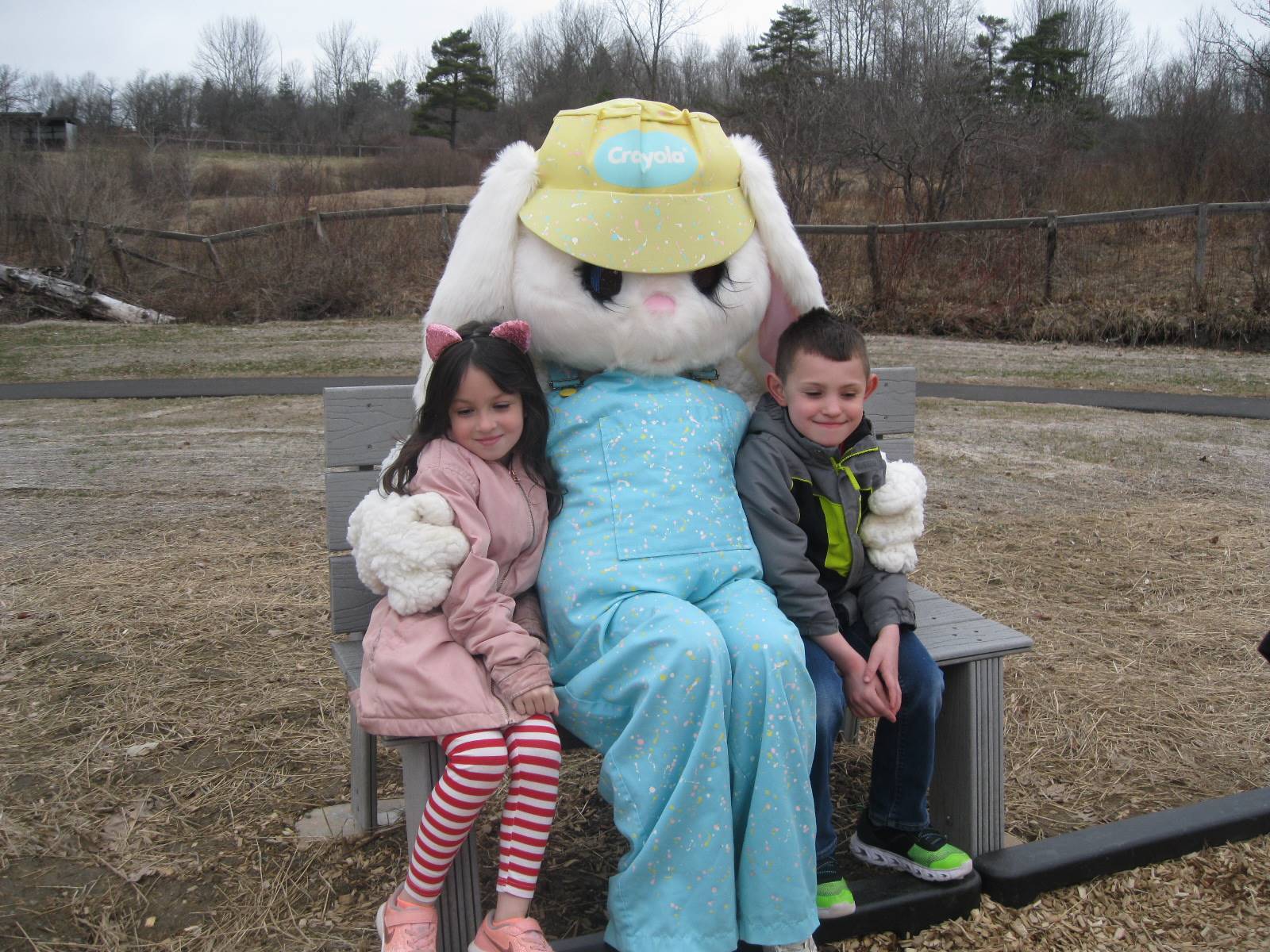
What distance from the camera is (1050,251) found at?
45.7 feet

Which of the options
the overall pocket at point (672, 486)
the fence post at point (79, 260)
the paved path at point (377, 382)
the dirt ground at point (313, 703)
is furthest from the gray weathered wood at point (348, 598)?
the fence post at point (79, 260)

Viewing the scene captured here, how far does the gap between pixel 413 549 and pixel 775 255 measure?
1100 mm

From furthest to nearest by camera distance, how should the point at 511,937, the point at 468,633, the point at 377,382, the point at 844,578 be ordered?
the point at 377,382
the point at 844,578
the point at 468,633
the point at 511,937

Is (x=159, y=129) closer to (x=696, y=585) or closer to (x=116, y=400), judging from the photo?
(x=116, y=400)

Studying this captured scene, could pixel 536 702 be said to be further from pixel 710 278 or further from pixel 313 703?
pixel 313 703

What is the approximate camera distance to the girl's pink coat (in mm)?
1957

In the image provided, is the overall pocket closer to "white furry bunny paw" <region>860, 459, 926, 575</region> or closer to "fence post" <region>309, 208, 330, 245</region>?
"white furry bunny paw" <region>860, 459, 926, 575</region>

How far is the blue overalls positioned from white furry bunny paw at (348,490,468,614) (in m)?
0.24

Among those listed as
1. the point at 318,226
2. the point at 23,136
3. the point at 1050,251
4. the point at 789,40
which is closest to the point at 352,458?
the point at 1050,251

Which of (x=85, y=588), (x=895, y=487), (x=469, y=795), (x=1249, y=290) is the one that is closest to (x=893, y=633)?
(x=895, y=487)

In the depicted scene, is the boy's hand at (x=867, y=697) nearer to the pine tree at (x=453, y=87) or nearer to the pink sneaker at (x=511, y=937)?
the pink sneaker at (x=511, y=937)

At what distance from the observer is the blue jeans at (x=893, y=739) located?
212 cm

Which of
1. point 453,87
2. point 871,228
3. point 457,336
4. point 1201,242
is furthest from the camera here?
point 453,87

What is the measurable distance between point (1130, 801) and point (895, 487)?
3.62 feet
